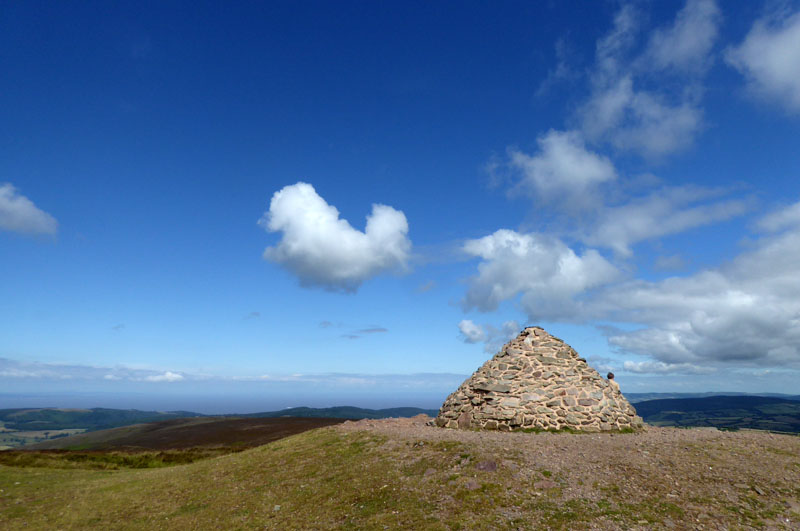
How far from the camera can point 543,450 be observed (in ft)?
62.5

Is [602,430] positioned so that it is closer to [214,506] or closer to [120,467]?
[214,506]

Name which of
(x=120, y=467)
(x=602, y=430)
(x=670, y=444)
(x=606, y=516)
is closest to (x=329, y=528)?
(x=606, y=516)

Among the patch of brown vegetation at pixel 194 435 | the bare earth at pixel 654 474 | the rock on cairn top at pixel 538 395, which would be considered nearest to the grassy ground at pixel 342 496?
the bare earth at pixel 654 474

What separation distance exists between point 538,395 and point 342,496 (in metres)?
16.7

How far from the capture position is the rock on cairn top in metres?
27.2

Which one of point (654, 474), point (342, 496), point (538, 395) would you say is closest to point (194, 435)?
point (342, 496)

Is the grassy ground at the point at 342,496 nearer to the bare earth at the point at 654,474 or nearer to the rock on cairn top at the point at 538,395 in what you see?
the bare earth at the point at 654,474

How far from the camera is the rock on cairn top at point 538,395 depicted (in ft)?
89.4

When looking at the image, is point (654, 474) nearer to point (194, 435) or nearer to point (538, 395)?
point (538, 395)

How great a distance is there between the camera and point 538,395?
28266mm

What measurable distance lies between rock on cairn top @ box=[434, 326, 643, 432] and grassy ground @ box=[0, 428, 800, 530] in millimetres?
7894

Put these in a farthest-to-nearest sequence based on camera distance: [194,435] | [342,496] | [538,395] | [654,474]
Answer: [194,435], [538,395], [342,496], [654,474]

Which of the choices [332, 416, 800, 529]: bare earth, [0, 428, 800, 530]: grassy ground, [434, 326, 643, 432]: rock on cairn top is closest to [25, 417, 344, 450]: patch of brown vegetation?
[0, 428, 800, 530]: grassy ground

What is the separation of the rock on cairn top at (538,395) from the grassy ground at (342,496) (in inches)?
311
